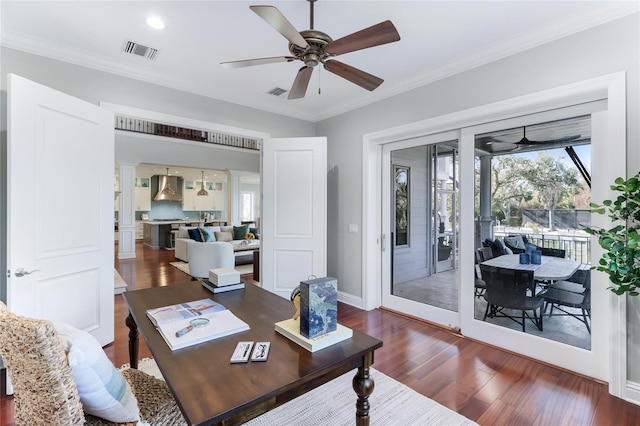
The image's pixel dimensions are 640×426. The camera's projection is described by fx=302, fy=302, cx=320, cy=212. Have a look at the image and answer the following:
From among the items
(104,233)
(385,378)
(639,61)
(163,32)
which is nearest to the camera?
(639,61)

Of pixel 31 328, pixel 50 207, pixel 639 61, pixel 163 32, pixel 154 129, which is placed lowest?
pixel 31 328

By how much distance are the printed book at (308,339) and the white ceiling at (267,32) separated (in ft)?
6.99

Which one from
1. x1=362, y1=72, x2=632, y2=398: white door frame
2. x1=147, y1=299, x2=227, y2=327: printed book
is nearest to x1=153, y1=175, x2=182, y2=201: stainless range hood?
x1=362, y1=72, x2=632, y2=398: white door frame

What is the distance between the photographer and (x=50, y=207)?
7.93 ft

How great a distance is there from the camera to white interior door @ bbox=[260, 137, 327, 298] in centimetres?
397

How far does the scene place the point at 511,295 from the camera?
2.92 metres

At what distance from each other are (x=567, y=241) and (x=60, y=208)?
4.28 m

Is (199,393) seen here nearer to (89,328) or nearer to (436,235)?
(89,328)

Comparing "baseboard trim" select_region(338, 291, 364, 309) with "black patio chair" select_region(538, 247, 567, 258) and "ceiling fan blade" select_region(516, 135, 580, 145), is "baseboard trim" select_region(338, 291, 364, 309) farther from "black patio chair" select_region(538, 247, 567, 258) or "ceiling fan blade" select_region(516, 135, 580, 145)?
"ceiling fan blade" select_region(516, 135, 580, 145)

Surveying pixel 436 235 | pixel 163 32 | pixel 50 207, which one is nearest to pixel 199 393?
pixel 50 207

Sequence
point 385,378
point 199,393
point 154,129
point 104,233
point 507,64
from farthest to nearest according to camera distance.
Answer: point 154,129 → point 104,233 → point 507,64 → point 385,378 → point 199,393

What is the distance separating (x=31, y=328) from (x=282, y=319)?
995 mm

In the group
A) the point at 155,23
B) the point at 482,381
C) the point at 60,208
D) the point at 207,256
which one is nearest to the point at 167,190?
the point at 207,256

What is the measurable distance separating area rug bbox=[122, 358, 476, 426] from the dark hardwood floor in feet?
0.37
